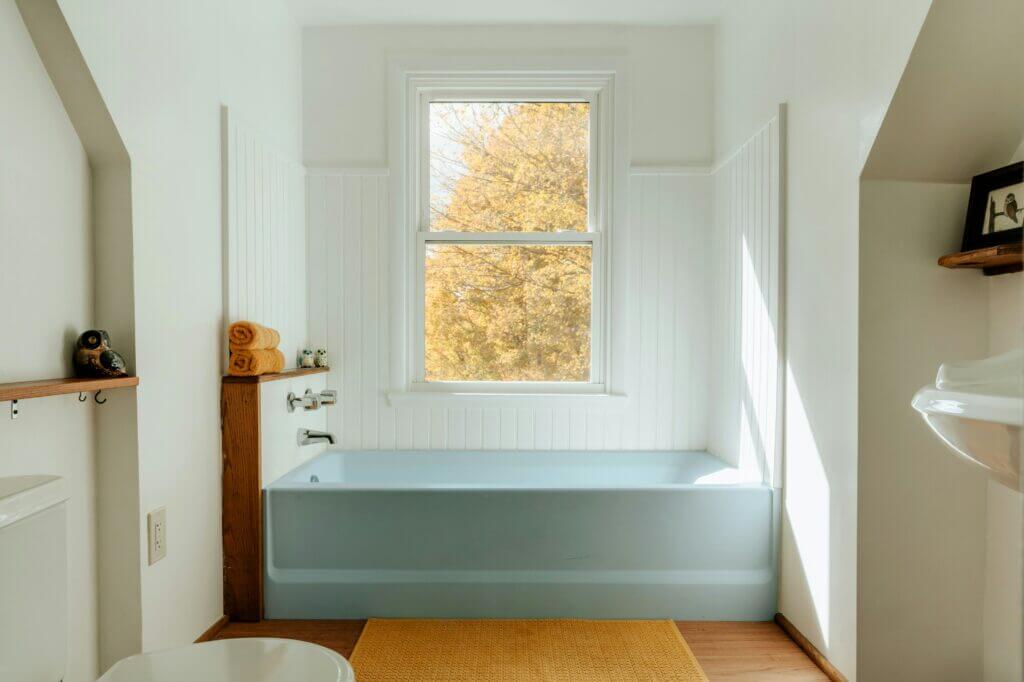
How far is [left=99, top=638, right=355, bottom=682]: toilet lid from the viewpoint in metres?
1.18

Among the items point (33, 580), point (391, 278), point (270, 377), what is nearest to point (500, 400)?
point (391, 278)

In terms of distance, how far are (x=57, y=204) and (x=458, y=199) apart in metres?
1.80

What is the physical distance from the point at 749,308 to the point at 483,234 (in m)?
1.26

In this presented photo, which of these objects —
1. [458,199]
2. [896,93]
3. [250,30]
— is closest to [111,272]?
[250,30]

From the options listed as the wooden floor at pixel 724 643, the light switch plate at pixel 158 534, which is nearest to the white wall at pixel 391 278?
the wooden floor at pixel 724 643

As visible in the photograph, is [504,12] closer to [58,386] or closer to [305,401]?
[305,401]

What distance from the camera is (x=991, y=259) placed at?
1.54 metres

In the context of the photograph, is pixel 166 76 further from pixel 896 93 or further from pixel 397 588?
pixel 896 93

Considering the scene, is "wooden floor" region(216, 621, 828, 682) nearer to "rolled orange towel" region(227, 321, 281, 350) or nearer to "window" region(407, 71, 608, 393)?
"rolled orange towel" region(227, 321, 281, 350)

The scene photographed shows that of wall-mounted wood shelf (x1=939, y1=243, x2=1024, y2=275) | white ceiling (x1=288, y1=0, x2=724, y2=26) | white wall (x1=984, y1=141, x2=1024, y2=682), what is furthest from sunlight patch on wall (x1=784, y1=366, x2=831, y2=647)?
white ceiling (x1=288, y1=0, x2=724, y2=26)

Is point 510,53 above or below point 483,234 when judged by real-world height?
above

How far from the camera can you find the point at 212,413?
222 cm

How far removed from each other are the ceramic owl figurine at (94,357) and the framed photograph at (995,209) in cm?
217

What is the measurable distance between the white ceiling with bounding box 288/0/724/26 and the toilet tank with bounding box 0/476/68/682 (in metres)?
2.42
